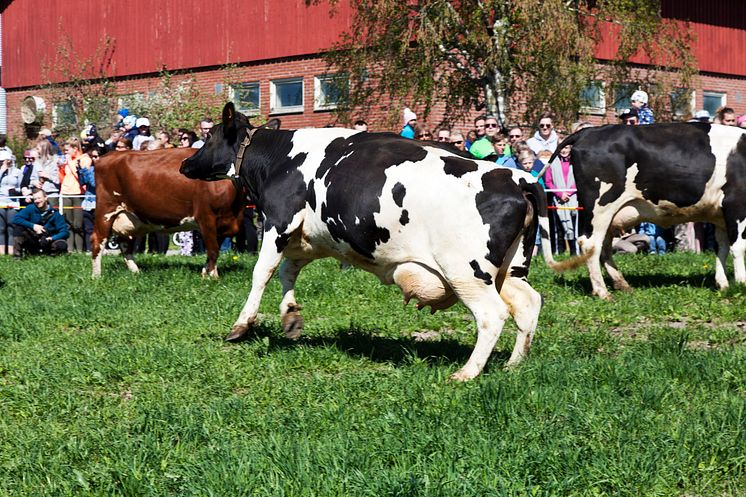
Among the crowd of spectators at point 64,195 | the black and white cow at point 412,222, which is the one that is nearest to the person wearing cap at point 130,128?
the crowd of spectators at point 64,195

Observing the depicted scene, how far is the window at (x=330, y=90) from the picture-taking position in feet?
74.7

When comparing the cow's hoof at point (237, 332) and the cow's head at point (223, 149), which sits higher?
the cow's head at point (223, 149)

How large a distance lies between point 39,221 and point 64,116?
1742 cm

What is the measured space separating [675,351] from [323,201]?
2660 mm

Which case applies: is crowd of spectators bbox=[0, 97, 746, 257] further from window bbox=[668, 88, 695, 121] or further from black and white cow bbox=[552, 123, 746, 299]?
window bbox=[668, 88, 695, 121]

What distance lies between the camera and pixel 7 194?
19750mm

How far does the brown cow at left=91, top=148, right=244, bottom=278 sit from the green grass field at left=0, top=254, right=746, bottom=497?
9.30 ft

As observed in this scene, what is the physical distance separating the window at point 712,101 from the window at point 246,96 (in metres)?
14.1

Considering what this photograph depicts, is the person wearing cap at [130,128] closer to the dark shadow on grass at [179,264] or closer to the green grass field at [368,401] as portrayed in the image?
the dark shadow on grass at [179,264]

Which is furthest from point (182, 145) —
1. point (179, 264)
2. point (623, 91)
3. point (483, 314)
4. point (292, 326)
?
point (483, 314)

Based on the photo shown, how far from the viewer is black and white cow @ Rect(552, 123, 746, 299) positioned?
1019 cm

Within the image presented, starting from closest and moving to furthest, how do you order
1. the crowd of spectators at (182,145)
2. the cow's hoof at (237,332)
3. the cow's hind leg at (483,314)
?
the cow's hind leg at (483,314) → the cow's hoof at (237,332) → the crowd of spectators at (182,145)

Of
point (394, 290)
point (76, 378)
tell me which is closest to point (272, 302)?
point (394, 290)

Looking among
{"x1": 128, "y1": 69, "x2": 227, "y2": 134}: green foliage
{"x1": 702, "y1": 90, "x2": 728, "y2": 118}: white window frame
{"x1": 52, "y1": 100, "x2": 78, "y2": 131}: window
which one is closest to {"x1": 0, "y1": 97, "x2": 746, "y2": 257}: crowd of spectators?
{"x1": 128, "y1": 69, "x2": 227, "y2": 134}: green foliage
